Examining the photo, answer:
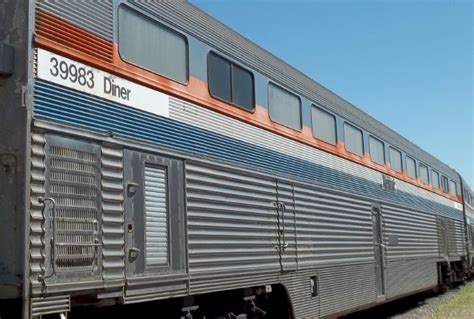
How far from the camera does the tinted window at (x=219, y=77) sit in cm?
686

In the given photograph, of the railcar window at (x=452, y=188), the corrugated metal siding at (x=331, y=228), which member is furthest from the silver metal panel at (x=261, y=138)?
the railcar window at (x=452, y=188)

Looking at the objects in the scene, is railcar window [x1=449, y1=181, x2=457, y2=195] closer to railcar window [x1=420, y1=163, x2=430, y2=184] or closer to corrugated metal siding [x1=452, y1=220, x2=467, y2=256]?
corrugated metal siding [x1=452, y1=220, x2=467, y2=256]

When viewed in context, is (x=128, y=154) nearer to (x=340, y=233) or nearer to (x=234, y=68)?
(x=234, y=68)

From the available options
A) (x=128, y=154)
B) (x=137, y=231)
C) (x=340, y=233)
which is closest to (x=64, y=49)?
(x=128, y=154)

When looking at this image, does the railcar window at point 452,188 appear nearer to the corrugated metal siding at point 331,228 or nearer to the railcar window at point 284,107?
the corrugated metal siding at point 331,228

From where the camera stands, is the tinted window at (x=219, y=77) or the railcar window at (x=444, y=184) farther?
the railcar window at (x=444, y=184)

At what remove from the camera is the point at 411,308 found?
1559 centimetres

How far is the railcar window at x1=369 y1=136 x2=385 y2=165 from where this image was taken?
1262 centimetres

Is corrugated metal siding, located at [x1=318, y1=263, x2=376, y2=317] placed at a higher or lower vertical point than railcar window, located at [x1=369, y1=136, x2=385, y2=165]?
lower

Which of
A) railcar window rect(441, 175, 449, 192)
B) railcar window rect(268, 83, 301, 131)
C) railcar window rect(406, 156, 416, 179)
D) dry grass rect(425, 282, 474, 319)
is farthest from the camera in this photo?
railcar window rect(441, 175, 449, 192)

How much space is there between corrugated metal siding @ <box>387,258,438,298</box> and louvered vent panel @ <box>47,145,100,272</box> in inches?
336

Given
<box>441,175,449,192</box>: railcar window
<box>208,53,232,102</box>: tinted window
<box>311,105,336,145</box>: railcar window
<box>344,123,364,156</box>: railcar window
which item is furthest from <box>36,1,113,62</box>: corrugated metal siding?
<box>441,175,449,192</box>: railcar window

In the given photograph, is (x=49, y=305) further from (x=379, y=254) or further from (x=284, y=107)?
(x=379, y=254)

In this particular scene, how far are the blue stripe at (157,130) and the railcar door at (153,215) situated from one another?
0.74 ft
